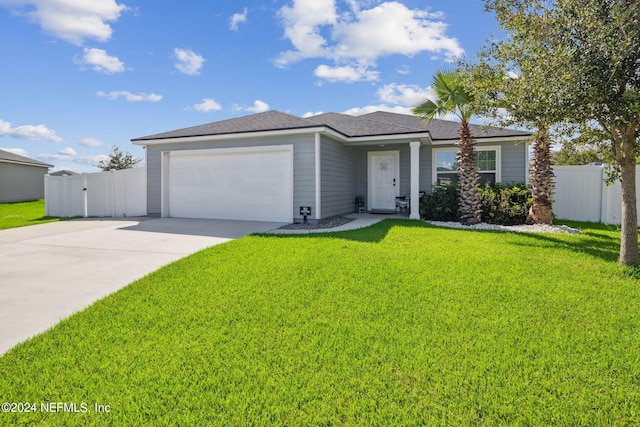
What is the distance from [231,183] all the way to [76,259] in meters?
5.52

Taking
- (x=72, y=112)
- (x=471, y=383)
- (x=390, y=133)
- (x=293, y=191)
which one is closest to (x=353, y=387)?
(x=471, y=383)

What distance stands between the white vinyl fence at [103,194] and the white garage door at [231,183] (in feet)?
5.66

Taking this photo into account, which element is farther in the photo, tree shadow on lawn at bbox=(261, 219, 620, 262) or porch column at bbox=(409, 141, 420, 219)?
porch column at bbox=(409, 141, 420, 219)

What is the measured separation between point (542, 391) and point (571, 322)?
1.46 metres

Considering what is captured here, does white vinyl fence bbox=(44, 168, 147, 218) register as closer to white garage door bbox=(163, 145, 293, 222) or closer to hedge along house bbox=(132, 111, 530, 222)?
hedge along house bbox=(132, 111, 530, 222)

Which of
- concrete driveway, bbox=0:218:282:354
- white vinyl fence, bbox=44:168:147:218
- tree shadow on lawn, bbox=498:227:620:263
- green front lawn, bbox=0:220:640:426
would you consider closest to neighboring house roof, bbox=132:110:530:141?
white vinyl fence, bbox=44:168:147:218

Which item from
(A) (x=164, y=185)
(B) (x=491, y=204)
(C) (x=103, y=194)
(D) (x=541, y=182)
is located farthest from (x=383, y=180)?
Answer: (C) (x=103, y=194)

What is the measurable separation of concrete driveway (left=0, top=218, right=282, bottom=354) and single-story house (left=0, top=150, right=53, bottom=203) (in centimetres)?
1676

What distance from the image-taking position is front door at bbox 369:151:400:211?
13.3 m

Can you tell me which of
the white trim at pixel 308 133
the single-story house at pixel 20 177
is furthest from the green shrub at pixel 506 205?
the single-story house at pixel 20 177

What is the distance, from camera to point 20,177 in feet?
74.8

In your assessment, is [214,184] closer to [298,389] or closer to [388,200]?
[388,200]

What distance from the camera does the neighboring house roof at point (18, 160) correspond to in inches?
842

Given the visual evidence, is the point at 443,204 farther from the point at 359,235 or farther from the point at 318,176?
the point at 359,235
